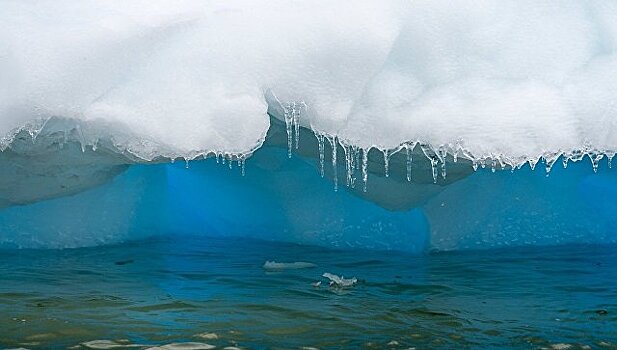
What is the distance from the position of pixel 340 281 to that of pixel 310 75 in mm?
960

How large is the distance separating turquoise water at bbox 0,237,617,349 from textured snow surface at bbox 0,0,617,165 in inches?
25.1

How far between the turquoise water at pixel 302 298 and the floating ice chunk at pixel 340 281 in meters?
0.05

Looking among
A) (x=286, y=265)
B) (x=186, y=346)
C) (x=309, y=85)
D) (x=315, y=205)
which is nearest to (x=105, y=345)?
(x=186, y=346)

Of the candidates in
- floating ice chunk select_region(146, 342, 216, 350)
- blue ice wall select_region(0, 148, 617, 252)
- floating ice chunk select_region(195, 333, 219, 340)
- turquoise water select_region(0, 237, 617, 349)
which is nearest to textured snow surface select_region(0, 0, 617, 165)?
turquoise water select_region(0, 237, 617, 349)

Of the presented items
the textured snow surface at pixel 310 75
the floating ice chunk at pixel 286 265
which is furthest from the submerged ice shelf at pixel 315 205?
the textured snow surface at pixel 310 75

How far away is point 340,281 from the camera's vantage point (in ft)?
14.0

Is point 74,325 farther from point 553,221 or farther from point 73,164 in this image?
point 553,221

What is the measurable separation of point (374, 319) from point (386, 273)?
1094 mm

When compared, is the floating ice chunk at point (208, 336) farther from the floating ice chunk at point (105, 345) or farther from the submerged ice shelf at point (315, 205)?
the submerged ice shelf at point (315, 205)

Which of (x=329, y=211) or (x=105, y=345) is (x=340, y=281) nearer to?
(x=329, y=211)

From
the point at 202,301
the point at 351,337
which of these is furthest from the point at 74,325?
the point at 351,337

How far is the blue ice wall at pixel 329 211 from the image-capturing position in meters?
5.22

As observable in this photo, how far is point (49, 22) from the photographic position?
4.13 m

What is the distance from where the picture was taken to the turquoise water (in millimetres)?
3252
